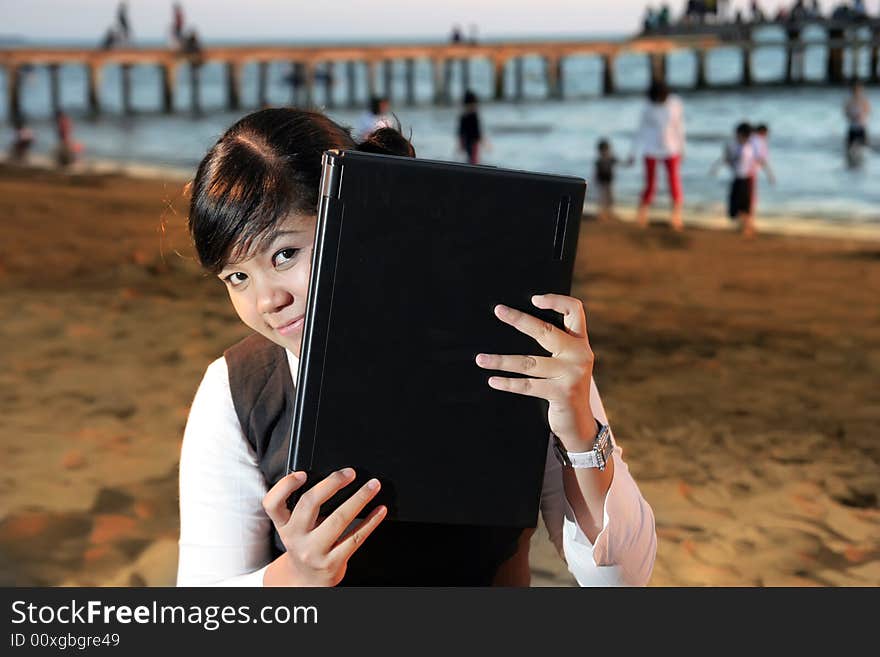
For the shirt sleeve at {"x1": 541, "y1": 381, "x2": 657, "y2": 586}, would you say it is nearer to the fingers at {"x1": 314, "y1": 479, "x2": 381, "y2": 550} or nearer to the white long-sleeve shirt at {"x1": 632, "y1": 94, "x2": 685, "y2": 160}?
the fingers at {"x1": 314, "y1": 479, "x2": 381, "y2": 550}

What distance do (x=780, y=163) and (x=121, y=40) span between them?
2587cm

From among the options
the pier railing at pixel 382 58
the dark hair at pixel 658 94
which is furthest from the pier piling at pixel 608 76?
the dark hair at pixel 658 94

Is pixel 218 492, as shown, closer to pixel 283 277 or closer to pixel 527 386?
pixel 283 277

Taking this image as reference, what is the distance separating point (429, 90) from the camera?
5366cm

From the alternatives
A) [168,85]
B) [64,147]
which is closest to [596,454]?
[64,147]

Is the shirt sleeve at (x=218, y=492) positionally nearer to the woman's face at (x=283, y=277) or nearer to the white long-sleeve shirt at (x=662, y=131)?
the woman's face at (x=283, y=277)

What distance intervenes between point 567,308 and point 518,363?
0.30 ft

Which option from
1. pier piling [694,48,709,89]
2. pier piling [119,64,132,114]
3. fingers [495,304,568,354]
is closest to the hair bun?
fingers [495,304,568,354]

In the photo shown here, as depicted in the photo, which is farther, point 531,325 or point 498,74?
point 498,74

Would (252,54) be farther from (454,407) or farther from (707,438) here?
(454,407)

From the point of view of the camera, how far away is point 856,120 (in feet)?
59.0

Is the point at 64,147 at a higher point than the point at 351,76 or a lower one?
lower

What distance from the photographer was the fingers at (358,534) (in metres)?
1.33
